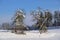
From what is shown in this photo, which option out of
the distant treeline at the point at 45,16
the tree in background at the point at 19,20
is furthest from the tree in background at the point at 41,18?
the tree in background at the point at 19,20

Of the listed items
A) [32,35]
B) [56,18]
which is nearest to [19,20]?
[32,35]

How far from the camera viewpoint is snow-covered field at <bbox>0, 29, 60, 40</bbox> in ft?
11.1

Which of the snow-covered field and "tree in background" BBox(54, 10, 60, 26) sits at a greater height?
"tree in background" BBox(54, 10, 60, 26)

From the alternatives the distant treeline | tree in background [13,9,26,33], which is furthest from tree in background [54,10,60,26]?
tree in background [13,9,26,33]

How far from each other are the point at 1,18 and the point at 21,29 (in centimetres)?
28

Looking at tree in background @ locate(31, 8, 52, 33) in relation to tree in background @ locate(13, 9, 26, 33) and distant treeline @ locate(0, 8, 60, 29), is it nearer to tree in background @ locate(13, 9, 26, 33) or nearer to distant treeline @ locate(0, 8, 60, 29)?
distant treeline @ locate(0, 8, 60, 29)

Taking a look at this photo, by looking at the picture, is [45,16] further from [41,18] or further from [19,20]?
[19,20]

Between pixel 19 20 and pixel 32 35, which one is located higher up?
pixel 19 20

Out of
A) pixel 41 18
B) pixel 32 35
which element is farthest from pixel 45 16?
pixel 32 35

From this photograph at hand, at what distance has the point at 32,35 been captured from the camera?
3.41 metres

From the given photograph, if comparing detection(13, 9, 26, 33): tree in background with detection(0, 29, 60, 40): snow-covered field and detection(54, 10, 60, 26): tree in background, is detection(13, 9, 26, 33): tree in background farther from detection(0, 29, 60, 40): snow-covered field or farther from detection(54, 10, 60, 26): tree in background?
detection(54, 10, 60, 26): tree in background

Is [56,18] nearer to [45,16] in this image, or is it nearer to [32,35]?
[45,16]

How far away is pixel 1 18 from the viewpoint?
135 inches

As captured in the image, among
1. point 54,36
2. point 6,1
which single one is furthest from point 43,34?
point 6,1
